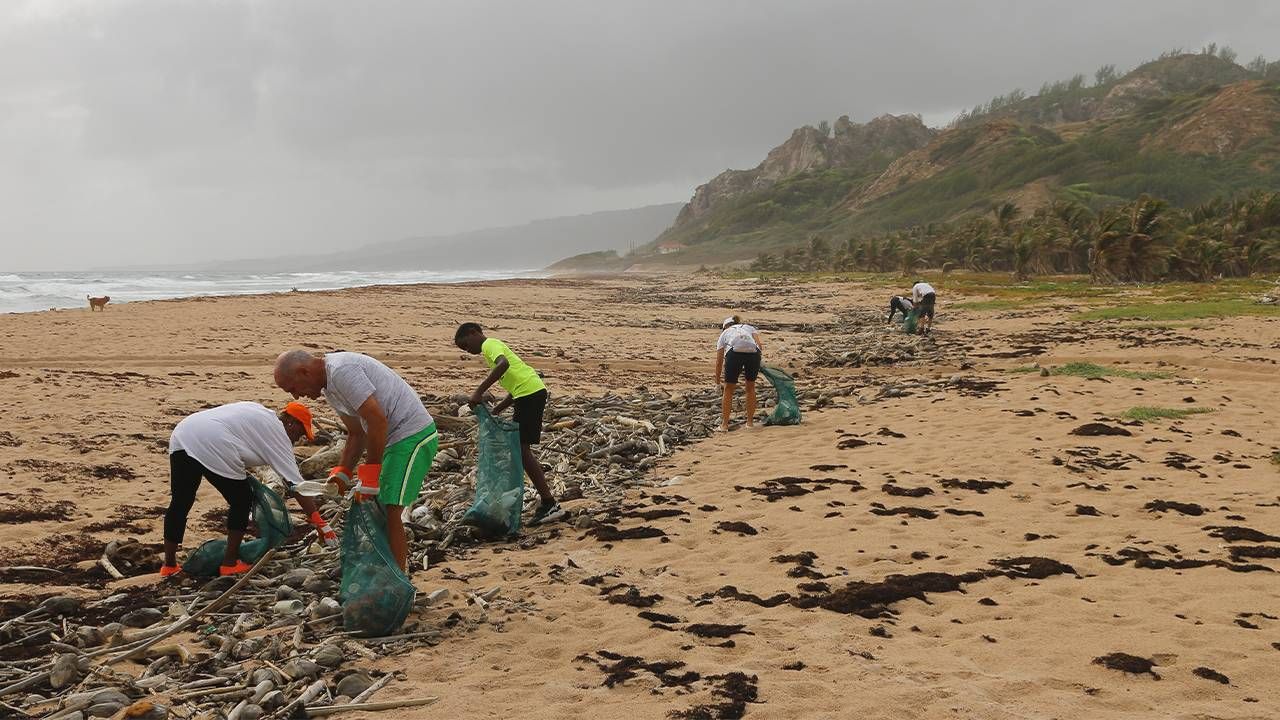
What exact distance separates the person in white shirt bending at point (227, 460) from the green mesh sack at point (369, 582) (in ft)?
3.76

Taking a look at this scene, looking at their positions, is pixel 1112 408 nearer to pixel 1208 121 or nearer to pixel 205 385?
pixel 205 385

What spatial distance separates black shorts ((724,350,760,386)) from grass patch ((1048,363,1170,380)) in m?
6.43

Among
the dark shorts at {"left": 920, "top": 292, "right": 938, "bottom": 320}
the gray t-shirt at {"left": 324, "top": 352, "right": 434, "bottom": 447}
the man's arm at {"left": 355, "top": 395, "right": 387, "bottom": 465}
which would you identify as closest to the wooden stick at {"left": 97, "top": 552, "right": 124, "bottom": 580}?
the gray t-shirt at {"left": 324, "top": 352, "right": 434, "bottom": 447}

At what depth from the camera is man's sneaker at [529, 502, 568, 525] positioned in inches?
267

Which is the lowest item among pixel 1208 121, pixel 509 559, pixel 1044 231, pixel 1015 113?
pixel 509 559

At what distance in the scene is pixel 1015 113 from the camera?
200 metres

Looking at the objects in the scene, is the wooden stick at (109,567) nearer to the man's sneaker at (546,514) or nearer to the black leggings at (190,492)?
the black leggings at (190,492)

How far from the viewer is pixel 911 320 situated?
21281mm

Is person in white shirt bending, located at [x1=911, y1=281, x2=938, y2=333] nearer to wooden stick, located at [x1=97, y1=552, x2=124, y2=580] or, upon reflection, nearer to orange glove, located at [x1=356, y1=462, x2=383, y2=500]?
orange glove, located at [x1=356, y1=462, x2=383, y2=500]

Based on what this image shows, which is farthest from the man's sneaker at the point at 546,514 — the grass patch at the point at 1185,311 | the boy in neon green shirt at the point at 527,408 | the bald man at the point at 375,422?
the grass patch at the point at 1185,311

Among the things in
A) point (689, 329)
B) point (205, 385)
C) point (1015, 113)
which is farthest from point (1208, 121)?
point (205, 385)

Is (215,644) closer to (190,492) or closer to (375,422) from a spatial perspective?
(190,492)

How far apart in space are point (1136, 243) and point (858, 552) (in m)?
45.8

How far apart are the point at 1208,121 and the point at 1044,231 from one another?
271 ft
